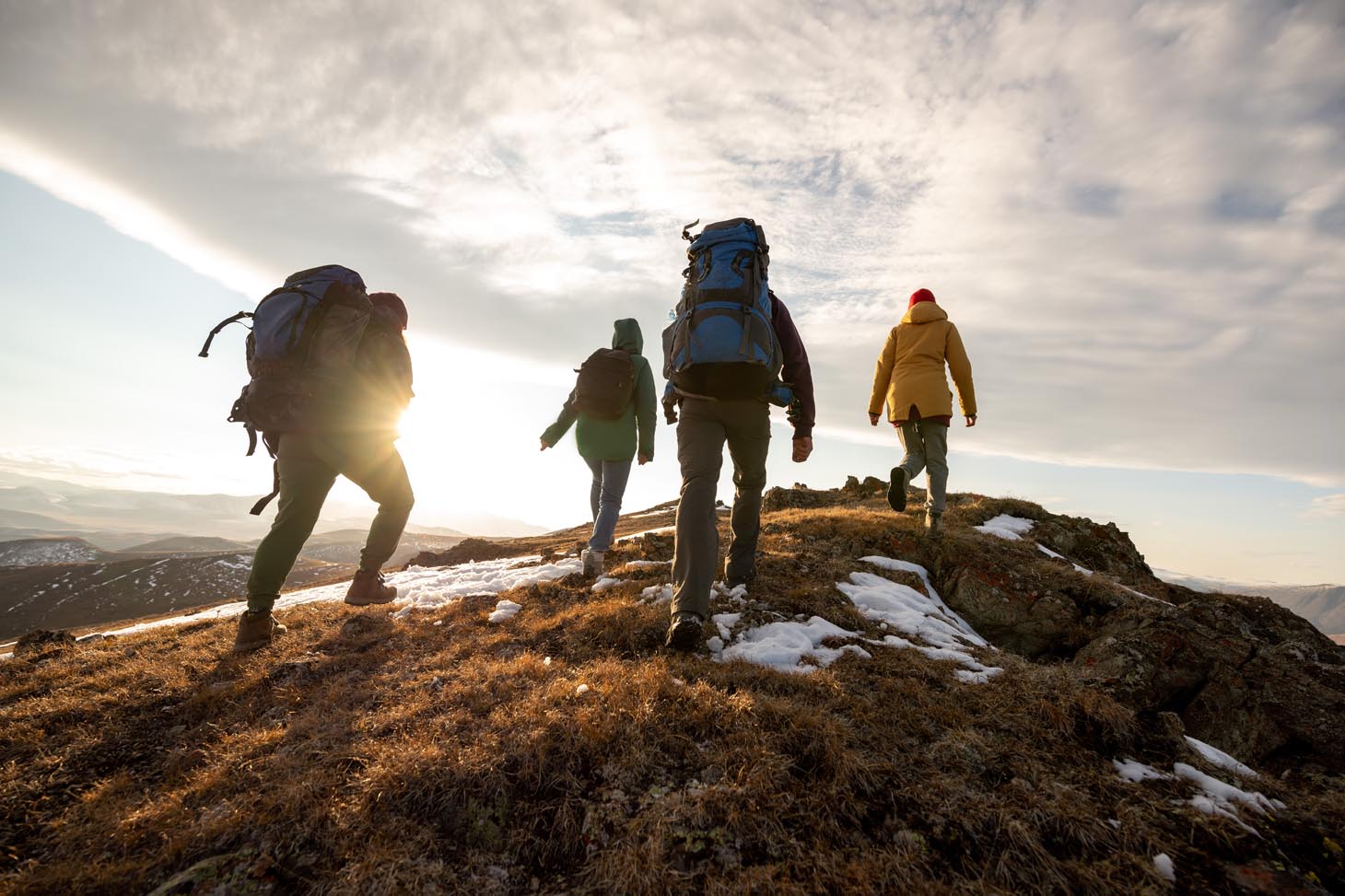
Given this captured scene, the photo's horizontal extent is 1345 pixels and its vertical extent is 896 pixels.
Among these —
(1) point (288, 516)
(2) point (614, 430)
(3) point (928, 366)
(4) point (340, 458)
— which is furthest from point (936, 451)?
(1) point (288, 516)

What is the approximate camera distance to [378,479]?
661 cm

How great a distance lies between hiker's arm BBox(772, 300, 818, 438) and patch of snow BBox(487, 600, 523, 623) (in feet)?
13.9

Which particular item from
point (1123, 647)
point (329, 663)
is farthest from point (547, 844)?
point (1123, 647)

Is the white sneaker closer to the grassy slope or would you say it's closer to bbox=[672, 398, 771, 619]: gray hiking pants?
bbox=[672, 398, 771, 619]: gray hiking pants

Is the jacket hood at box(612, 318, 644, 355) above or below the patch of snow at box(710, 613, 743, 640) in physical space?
above

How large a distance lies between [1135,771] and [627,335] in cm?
714

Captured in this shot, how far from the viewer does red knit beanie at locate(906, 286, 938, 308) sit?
390 inches

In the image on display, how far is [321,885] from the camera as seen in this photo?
2.42m

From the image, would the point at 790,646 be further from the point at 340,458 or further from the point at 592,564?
the point at 340,458

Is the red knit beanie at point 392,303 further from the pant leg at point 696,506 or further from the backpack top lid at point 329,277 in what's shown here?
the pant leg at point 696,506

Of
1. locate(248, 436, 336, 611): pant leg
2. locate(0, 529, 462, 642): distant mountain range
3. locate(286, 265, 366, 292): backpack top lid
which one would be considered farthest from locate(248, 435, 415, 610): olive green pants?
locate(0, 529, 462, 642): distant mountain range

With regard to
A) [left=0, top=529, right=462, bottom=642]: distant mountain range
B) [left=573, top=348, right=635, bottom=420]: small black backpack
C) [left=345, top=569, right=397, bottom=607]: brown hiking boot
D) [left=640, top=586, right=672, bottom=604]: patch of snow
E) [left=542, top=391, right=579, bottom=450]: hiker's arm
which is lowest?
[left=0, top=529, right=462, bottom=642]: distant mountain range

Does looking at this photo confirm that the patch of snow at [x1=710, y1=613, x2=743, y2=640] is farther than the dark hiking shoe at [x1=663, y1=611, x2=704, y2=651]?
Yes

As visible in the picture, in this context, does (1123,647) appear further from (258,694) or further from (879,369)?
(258,694)
